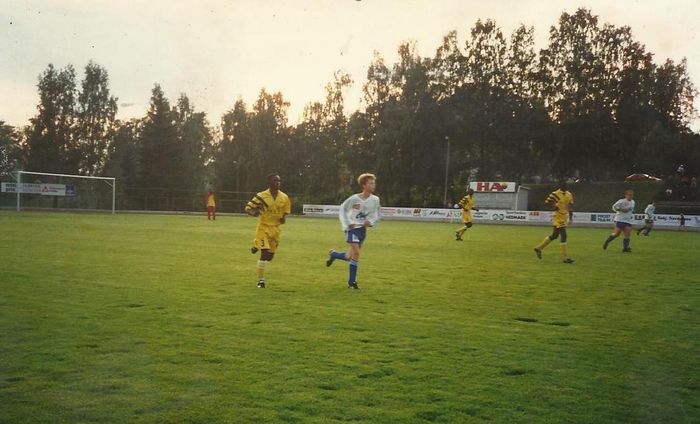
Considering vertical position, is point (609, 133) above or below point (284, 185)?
above

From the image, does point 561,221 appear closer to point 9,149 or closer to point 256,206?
point 256,206

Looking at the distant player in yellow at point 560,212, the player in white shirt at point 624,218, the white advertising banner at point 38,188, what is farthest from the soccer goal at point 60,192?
the distant player in yellow at point 560,212

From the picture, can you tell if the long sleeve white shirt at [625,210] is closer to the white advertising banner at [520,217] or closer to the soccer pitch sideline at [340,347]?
the soccer pitch sideline at [340,347]

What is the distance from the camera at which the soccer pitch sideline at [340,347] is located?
4.37 meters

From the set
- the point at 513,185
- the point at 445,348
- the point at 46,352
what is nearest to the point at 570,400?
the point at 445,348

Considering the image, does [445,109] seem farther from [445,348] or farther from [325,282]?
[445,348]

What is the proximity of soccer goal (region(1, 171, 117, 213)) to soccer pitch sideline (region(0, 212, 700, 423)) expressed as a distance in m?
42.8

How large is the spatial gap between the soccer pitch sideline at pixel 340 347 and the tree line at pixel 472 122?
174 ft

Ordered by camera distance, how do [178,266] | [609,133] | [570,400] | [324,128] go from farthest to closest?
[324,128]
[609,133]
[178,266]
[570,400]

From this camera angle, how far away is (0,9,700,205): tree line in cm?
6312

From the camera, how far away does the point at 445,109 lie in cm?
6619

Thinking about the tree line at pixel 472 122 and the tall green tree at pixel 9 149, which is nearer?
the tree line at pixel 472 122

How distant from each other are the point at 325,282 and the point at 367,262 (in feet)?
13.2

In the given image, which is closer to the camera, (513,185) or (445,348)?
(445,348)
